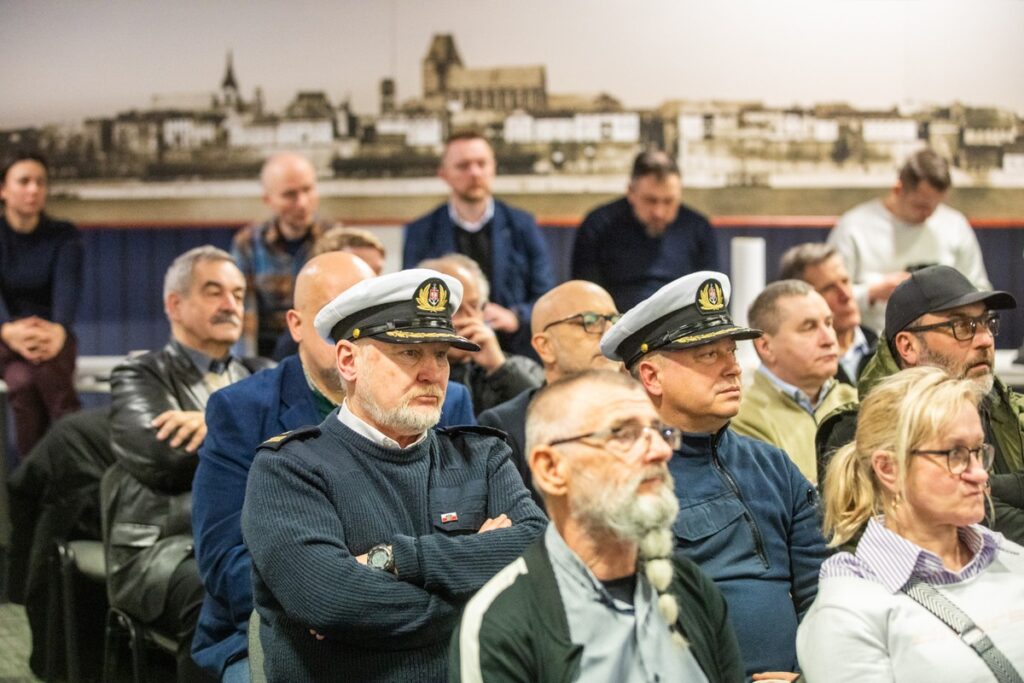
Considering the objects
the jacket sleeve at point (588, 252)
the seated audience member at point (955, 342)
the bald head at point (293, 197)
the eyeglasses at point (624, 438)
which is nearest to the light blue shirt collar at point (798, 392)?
the seated audience member at point (955, 342)

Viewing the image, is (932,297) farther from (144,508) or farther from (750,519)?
(144,508)

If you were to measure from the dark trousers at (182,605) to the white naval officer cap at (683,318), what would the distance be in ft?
4.29

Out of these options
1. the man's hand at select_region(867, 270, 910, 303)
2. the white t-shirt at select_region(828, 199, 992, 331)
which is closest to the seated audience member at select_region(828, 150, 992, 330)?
the white t-shirt at select_region(828, 199, 992, 331)

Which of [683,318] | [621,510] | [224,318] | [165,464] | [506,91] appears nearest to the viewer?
[621,510]

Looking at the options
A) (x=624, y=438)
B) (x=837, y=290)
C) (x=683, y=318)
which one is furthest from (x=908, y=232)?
(x=624, y=438)

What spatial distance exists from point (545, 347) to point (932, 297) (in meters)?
1.05

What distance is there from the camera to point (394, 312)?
104 inches

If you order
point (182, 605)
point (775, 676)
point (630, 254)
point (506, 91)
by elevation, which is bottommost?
point (182, 605)

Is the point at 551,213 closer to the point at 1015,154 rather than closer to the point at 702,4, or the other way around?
the point at 702,4

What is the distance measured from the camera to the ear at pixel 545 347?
3.84 metres

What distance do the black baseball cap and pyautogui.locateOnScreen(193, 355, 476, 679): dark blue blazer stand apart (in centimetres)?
104

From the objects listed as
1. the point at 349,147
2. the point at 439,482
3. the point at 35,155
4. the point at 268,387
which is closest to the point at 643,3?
the point at 349,147

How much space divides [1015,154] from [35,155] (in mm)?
4156

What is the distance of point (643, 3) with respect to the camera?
6.28m
